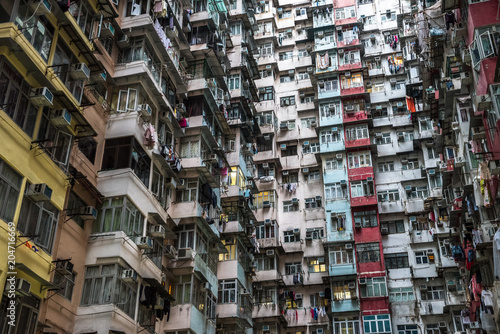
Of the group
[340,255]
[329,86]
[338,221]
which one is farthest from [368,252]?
[329,86]

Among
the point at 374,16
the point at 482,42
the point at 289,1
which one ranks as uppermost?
the point at 289,1

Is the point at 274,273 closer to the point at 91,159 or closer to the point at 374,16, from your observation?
the point at 91,159

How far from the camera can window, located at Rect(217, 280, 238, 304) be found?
29.2m

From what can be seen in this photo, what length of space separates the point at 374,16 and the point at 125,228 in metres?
35.2

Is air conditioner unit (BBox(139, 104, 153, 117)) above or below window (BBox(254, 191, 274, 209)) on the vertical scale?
below

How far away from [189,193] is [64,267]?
10.0 m

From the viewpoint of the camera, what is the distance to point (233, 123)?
34656 millimetres

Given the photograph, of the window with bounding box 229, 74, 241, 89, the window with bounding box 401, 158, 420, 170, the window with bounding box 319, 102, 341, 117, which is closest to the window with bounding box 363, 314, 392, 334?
the window with bounding box 401, 158, 420, 170

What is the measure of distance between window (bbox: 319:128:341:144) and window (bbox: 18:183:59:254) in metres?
26.8

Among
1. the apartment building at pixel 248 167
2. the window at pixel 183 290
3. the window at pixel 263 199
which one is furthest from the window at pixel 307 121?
the window at pixel 183 290

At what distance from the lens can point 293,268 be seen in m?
38.1

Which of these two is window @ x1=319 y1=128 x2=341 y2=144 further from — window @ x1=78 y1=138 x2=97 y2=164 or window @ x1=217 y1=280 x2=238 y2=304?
window @ x1=78 y1=138 x2=97 y2=164

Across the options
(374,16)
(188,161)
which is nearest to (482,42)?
(188,161)

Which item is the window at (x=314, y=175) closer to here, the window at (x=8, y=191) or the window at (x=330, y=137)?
the window at (x=330, y=137)
